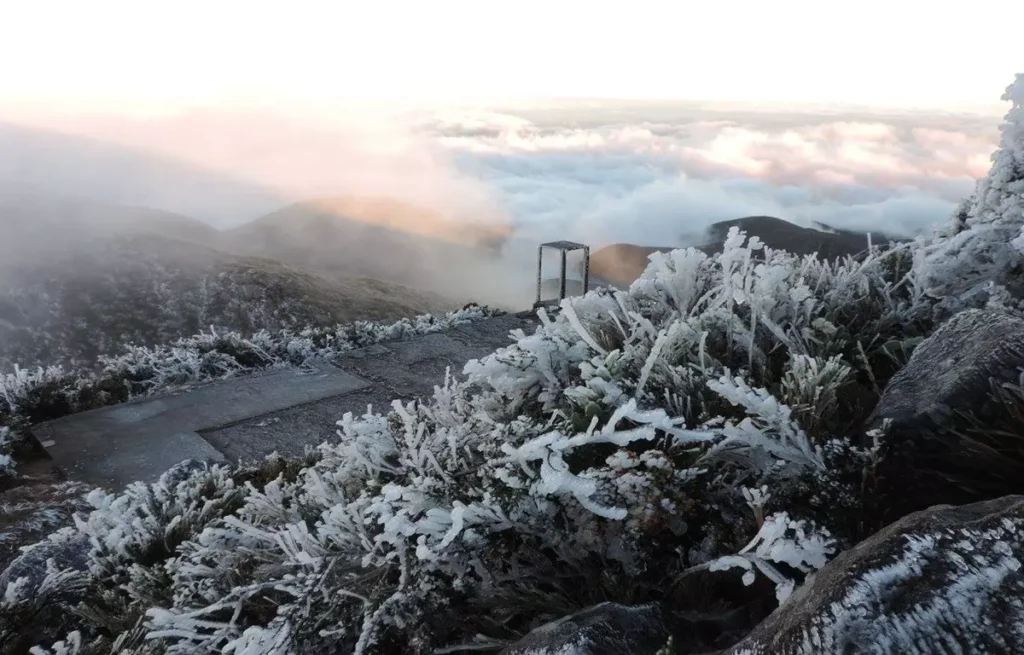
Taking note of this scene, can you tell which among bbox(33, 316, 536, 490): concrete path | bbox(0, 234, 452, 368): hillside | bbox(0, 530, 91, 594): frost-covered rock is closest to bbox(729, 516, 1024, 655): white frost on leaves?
bbox(0, 530, 91, 594): frost-covered rock

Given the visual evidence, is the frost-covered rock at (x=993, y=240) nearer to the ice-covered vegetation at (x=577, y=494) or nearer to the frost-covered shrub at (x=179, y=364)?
the ice-covered vegetation at (x=577, y=494)

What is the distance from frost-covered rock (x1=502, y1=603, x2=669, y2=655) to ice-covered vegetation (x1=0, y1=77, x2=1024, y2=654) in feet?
0.58

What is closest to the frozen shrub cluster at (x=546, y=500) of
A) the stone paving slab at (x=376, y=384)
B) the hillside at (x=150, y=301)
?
the stone paving slab at (x=376, y=384)

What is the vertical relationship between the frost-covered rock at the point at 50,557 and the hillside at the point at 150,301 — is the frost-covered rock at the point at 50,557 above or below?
above

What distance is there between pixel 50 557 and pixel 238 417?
2187 millimetres

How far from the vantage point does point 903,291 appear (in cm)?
355

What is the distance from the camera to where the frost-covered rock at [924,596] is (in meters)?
1.05

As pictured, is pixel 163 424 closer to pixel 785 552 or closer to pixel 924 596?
pixel 785 552

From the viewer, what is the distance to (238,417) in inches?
202

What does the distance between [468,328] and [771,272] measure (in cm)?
512

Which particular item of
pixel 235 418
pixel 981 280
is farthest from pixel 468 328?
pixel 981 280

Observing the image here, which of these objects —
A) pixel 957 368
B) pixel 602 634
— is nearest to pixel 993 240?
pixel 957 368

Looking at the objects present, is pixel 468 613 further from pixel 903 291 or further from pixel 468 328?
pixel 468 328

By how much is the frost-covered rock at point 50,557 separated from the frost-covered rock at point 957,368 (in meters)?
3.26
